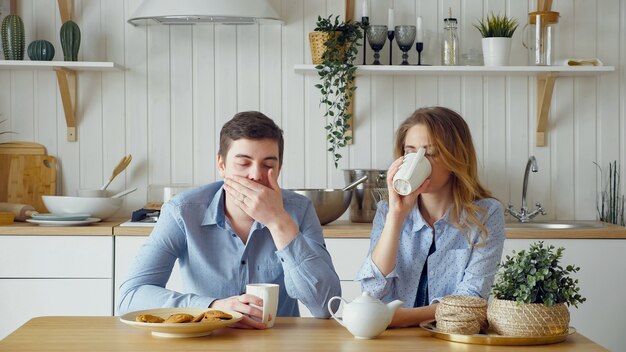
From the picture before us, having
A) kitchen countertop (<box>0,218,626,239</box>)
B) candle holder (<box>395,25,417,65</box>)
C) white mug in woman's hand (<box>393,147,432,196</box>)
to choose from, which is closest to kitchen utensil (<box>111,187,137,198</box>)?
kitchen countertop (<box>0,218,626,239</box>)

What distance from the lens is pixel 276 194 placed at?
2188 millimetres

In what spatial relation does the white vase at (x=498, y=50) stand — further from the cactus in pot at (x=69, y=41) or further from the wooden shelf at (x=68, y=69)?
the cactus in pot at (x=69, y=41)

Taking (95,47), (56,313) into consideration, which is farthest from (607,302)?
(95,47)

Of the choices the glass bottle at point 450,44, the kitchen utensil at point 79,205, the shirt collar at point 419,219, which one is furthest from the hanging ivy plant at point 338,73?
the shirt collar at point 419,219

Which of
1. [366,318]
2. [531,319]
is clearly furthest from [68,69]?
[531,319]

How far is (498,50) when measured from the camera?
154 inches

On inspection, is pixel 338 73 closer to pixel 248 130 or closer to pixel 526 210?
pixel 526 210

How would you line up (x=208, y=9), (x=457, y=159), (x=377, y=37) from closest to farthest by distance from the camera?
(x=457, y=159) < (x=208, y=9) < (x=377, y=37)

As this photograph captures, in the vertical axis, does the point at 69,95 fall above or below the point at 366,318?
above

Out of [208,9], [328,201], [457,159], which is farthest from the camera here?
[328,201]

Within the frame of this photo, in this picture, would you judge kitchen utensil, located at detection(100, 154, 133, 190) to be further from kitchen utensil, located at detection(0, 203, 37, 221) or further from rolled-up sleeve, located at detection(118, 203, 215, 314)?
rolled-up sleeve, located at detection(118, 203, 215, 314)

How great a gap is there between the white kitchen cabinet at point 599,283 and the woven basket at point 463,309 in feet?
5.54

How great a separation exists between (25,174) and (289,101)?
1246 mm

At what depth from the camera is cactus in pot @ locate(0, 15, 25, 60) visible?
391 centimetres
